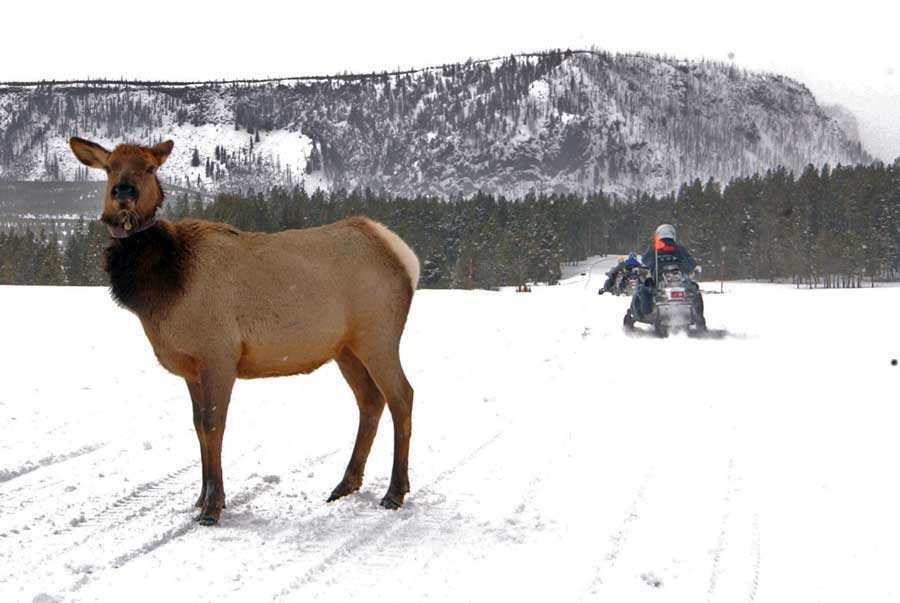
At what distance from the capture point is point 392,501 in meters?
5.47

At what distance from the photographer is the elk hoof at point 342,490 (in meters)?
5.61

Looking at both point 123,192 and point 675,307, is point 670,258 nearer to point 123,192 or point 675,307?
point 675,307

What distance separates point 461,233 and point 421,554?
113m

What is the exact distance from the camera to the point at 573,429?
25.1 ft

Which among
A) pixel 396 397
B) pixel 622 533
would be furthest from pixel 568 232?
pixel 622 533

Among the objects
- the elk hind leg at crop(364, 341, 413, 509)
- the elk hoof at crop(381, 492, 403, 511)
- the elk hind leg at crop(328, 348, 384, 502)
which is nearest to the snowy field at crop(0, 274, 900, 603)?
the elk hoof at crop(381, 492, 403, 511)

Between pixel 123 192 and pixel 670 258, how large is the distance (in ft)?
46.0

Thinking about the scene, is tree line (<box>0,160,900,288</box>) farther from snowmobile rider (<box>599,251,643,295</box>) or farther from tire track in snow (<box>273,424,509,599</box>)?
tire track in snow (<box>273,424,509,599</box>)

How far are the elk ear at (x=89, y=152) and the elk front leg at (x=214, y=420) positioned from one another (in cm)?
161

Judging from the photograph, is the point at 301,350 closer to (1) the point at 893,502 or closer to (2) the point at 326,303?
(2) the point at 326,303

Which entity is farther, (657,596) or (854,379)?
(854,379)

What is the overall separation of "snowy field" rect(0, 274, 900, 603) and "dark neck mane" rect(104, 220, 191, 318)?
141 centimetres

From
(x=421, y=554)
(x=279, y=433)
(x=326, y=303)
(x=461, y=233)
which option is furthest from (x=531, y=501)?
(x=461, y=233)

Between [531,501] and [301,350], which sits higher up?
[301,350]
